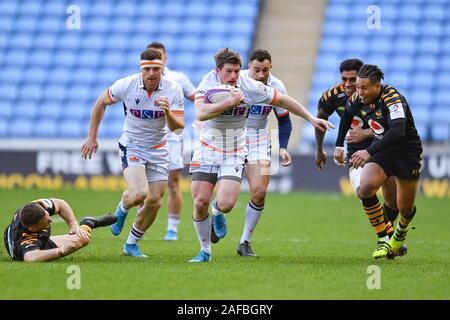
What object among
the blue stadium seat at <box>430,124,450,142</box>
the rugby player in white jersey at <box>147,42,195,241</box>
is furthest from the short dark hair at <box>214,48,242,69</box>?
the blue stadium seat at <box>430,124,450,142</box>

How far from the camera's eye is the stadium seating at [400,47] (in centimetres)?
2389

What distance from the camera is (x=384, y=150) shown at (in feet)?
31.3

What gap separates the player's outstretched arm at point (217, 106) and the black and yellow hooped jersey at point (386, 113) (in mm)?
1616

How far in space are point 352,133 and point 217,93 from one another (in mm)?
2121

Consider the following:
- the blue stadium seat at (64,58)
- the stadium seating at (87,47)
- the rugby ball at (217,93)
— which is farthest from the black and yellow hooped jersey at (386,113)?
the blue stadium seat at (64,58)

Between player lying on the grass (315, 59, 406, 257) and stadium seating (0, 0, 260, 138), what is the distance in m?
13.6

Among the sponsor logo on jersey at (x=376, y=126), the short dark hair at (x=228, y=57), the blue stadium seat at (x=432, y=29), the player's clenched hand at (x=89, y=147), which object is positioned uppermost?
the blue stadium seat at (x=432, y=29)

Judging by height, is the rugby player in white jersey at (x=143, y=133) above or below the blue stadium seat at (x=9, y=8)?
below

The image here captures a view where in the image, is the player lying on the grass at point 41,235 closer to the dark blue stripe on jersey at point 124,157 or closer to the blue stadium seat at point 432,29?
the dark blue stripe on jersey at point 124,157

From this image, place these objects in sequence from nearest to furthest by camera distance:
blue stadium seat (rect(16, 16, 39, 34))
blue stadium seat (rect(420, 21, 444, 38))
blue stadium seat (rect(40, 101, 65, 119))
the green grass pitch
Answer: the green grass pitch → blue stadium seat (rect(40, 101, 65, 119)) → blue stadium seat (rect(420, 21, 444, 38)) → blue stadium seat (rect(16, 16, 39, 34))

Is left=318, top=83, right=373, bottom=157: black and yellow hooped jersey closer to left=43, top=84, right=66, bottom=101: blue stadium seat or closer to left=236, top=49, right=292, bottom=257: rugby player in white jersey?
left=236, top=49, right=292, bottom=257: rugby player in white jersey

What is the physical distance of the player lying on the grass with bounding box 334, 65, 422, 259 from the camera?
9289mm
